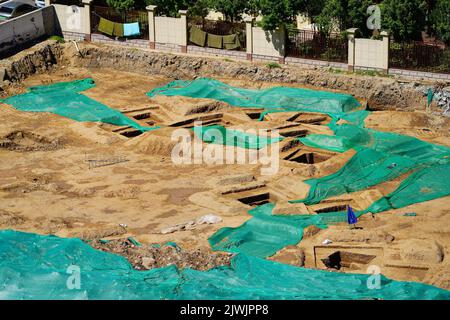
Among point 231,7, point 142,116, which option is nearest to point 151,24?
point 231,7

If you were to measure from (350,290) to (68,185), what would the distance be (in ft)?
33.2

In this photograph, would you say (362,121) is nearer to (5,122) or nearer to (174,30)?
(174,30)

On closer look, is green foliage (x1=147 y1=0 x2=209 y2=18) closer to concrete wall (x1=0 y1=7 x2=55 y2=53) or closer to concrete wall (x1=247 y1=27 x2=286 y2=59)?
concrete wall (x1=247 y1=27 x2=286 y2=59)

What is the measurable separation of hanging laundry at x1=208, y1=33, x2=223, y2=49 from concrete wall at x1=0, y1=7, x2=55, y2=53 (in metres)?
6.45

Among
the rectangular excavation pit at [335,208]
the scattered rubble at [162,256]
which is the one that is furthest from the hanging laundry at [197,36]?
the scattered rubble at [162,256]

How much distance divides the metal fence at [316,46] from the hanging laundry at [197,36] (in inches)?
125

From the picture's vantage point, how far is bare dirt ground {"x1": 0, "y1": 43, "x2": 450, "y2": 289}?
2064 cm

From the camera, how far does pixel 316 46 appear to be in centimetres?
3231

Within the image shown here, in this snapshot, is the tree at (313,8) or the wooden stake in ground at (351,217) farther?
the tree at (313,8)

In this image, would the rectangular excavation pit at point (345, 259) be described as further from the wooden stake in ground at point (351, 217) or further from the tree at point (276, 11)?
the tree at point (276, 11)

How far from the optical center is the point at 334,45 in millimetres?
31969

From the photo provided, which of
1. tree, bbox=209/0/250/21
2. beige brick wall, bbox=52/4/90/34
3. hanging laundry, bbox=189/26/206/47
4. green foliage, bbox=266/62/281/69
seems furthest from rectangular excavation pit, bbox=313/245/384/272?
beige brick wall, bbox=52/4/90/34

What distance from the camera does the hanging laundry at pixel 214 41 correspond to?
33781 mm
